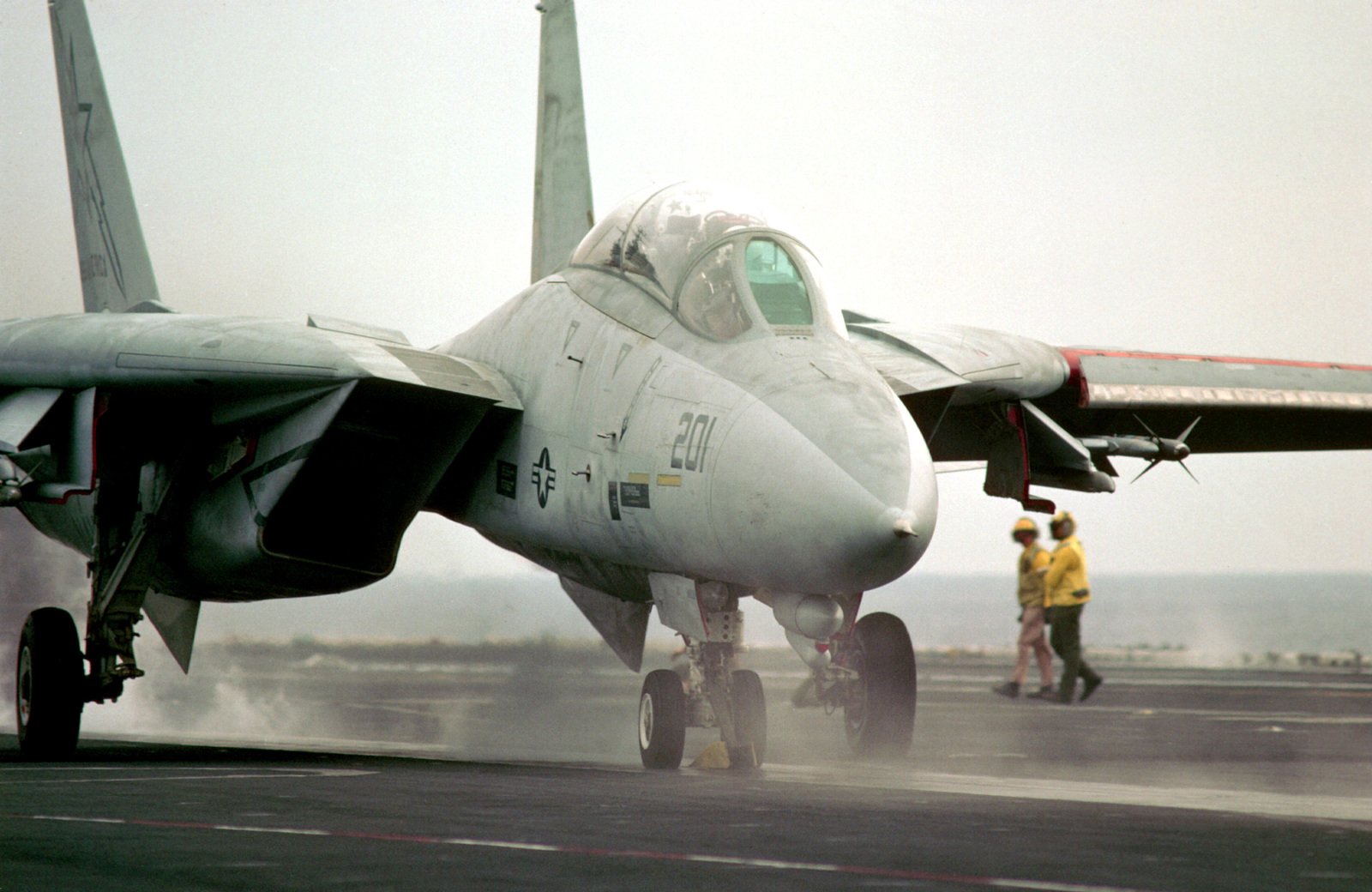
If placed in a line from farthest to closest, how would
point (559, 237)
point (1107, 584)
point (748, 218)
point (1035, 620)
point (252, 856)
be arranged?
point (1107, 584) → point (1035, 620) → point (559, 237) → point (748, 218) → point (252, 856)

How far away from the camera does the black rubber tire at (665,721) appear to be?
30.5ft

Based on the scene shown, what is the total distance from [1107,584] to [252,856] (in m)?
16.4

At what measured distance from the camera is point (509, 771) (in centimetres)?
880

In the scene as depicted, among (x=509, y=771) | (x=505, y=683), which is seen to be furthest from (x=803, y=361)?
(x=505, y=683)

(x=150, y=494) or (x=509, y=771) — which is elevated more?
(x=150, y=494)

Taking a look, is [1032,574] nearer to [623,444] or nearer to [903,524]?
[623,444]

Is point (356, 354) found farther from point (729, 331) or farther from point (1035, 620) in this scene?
point (1035, 620)

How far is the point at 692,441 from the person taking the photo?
8508 millimetres

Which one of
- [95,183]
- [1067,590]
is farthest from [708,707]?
[95,183]

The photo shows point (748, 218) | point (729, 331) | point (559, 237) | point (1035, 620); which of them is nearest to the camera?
point (729, 331)

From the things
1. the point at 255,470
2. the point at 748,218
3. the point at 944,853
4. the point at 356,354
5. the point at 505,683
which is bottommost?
the point at 505,683

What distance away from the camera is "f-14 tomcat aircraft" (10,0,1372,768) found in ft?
26.6

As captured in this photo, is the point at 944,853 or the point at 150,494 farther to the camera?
the point at 150,494

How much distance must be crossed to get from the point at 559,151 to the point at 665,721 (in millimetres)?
7216
